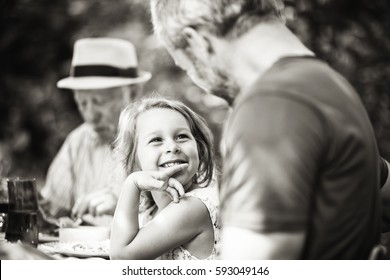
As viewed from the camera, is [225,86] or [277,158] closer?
[277,158]

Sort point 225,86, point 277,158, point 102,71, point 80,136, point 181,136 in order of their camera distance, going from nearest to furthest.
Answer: point 277,158 < point 225,86 < point 181,136 < point 102,71 < point 80,136

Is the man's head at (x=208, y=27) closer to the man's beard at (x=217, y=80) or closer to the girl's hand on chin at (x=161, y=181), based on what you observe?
the man's beard at (x=217, y=80)

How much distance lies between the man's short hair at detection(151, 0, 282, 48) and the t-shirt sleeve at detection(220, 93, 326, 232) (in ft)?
0.62

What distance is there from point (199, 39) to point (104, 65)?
1619mm

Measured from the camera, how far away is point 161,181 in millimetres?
1330

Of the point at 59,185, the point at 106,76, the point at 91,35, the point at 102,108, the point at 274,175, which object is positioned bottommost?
the point at 59,185

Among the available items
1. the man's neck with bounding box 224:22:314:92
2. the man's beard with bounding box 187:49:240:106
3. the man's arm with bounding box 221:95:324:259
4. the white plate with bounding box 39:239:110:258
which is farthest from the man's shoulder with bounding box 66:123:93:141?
the man's arm with bounding box 221:95:324:259


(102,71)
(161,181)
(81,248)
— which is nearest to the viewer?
(161,181)

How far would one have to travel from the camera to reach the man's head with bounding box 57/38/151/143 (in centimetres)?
266

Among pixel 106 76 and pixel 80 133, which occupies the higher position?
pixel 106 76

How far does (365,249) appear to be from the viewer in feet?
3.45

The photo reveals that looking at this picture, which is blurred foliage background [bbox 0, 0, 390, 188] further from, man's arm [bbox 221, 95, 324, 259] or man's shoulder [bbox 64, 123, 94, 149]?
man's arm [bbox 221, 95, 324, 259]

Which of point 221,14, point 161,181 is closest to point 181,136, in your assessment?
point 161,181

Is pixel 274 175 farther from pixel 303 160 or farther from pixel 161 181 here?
pixel 161 181
